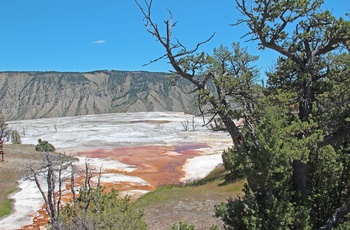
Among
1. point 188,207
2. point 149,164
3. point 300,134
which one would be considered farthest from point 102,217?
point 149,164

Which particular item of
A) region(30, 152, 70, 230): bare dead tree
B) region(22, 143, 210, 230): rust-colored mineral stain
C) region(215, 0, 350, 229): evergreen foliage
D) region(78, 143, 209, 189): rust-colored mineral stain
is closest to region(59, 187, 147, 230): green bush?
region(30, 152, 70, 230): bare dead tree

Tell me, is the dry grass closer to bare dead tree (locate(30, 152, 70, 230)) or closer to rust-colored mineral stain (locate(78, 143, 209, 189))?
bare dead tree (locate(30, 152, 70, 230))

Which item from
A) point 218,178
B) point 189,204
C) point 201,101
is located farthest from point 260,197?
point 218,178

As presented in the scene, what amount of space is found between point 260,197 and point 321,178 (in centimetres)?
189

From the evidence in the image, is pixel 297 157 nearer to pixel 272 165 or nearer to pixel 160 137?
pixel 272 165

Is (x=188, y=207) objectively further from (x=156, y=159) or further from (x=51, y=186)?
(x=156, y=159)

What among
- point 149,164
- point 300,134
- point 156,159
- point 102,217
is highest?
point 300,134

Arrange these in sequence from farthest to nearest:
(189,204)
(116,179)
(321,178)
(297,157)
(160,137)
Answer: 1. (160,137)
2. (116,179)
3. (189,204)
4. (321,178)
5. (297,157)

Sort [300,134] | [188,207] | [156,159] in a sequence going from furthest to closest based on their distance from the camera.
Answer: [156,159] < [188,207] < [300,134]

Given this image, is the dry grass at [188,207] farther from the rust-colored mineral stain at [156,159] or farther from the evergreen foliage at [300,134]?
the rust-colored mineral stain at [156,159]

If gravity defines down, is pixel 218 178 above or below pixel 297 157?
below

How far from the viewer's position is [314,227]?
930 cm

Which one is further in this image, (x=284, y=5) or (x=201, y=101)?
(x=201, y=101)

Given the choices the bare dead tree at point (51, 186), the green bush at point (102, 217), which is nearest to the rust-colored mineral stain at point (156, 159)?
the green bush at point (102, 217)
